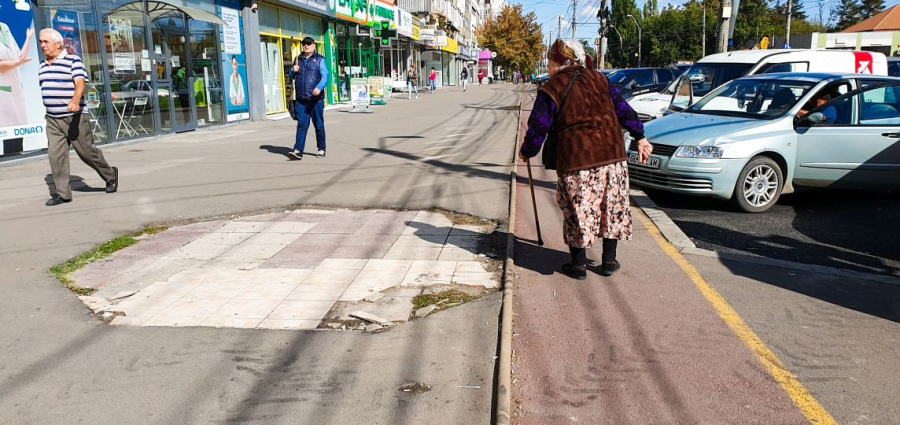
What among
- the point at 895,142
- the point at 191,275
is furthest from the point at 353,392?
the point at 895,142

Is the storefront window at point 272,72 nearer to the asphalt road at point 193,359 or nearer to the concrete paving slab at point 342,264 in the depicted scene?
the asphalt road at point 193,359

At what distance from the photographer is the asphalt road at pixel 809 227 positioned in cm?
633

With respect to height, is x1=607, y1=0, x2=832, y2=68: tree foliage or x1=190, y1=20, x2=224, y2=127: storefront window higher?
x1=607, y1=0, x2=832, y2=68: tree foliage

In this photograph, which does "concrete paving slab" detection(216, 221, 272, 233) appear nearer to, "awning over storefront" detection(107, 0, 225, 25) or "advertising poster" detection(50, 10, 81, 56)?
"advertising poster" detection(50, 10, 81, 56)

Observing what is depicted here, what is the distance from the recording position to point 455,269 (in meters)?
5.66

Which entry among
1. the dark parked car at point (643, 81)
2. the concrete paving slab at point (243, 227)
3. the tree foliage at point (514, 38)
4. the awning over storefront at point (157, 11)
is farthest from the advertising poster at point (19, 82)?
the tree foliage at point (514, 38)

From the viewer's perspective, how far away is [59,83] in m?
7.63

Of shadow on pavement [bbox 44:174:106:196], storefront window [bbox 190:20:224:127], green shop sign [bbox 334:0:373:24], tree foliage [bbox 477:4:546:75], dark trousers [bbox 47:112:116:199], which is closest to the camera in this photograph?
dark trousers [bbox 47:112:116:199]

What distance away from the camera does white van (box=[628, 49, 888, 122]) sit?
1394 cm

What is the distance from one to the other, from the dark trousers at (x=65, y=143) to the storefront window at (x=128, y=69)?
610 centimetres

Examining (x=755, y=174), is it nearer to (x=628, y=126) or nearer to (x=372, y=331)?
(x=628, y=126)

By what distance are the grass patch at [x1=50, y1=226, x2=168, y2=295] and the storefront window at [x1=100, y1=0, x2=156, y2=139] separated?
788 cm

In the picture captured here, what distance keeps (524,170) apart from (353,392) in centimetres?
776

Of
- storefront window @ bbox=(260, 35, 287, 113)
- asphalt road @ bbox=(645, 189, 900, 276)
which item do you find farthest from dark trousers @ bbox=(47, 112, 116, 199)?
storefront window @ bbox=(260, 35, 287, 113)
